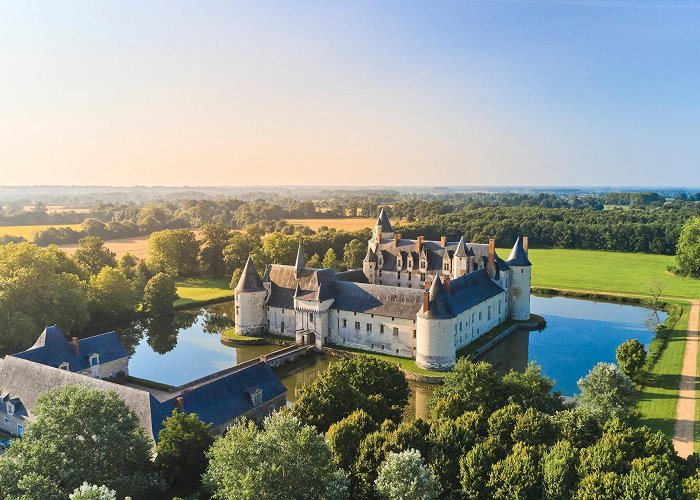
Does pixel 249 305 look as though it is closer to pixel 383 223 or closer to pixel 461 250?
pixel 461 250

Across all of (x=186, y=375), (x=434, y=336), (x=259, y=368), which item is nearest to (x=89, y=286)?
(x=186, y=375)

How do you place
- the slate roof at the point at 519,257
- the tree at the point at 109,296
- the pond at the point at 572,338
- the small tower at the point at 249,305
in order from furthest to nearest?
the slate roof at the point at 519,257
the tree at the point at 109,296
the small tower at the point at 249,305
the pond at the point at 572,338

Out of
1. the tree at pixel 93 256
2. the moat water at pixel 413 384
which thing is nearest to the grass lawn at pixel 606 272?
the moat water at pixel 413 384

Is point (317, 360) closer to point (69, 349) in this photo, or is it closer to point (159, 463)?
point (69, 349)

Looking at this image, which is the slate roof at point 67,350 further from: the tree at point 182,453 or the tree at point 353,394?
the tree at point 353,394

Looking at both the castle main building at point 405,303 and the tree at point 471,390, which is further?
the castle main building at point 405,303

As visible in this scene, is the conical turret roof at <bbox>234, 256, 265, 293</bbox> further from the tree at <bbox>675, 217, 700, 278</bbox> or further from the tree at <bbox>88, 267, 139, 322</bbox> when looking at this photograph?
the tree at <bbox>675, 217, 700, 278</bbox>
